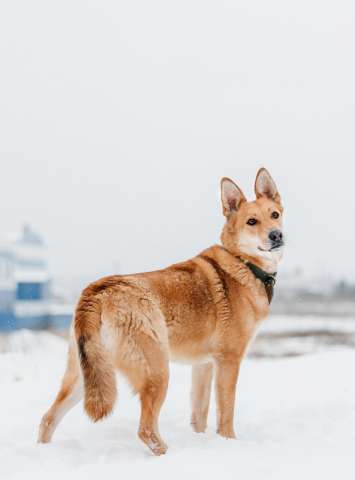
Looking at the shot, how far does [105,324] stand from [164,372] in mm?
561

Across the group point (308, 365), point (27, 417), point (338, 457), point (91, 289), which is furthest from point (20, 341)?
point (338, 457)

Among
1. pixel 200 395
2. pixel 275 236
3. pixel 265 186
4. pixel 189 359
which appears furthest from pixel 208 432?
pixel 265 186

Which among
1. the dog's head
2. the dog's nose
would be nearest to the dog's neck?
the dog's head

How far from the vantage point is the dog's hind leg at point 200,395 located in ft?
16.7

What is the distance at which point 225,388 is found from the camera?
4680 mm

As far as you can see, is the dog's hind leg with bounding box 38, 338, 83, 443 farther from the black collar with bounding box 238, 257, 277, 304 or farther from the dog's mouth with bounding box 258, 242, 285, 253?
the dog's mouth with bounding box 258, 242, 285, 253

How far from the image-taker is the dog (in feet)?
13.0

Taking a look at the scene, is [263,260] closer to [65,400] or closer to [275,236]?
[275,236]

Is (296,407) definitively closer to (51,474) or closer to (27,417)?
(27,417)

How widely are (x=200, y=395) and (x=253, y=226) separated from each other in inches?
63.9

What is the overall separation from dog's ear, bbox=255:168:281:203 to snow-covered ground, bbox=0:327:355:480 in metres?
2.19

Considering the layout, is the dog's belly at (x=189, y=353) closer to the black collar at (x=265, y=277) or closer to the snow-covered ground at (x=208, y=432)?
the snow-covered ground at (x=208, y=432)

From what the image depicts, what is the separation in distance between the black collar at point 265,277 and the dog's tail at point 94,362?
154cm

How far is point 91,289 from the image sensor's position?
420 centimetres
